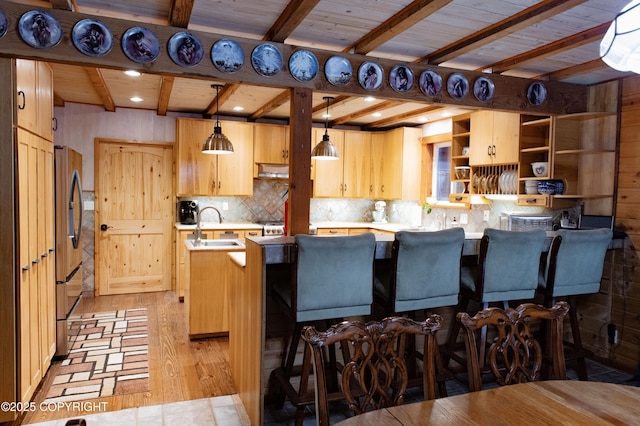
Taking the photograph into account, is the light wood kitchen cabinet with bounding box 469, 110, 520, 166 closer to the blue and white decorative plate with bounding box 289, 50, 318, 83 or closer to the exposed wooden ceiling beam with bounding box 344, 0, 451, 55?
the exposed wooden ceiling beam with bounding box 344, 0, 451, 55

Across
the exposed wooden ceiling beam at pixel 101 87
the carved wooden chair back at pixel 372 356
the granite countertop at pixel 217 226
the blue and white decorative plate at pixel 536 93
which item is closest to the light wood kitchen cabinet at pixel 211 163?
the granite countertop at pixel 217 226

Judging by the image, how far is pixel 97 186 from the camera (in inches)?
221

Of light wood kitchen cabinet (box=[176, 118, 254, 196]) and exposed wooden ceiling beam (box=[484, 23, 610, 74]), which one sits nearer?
exposed wooden ceiling beam (box=[484, 23, 610, 74])

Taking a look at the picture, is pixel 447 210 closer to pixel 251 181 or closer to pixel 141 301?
pixel 251 181

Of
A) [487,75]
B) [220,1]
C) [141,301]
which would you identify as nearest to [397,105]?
[487,75]

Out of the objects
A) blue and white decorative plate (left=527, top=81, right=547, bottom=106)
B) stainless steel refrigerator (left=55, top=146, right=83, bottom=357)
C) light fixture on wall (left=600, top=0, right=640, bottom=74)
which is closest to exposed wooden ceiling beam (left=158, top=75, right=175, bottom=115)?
stainless steel refrigerator (left=55, top=146, right=83, bottom=357)

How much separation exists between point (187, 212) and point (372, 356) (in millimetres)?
4804

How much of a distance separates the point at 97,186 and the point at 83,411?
3546 millimetres

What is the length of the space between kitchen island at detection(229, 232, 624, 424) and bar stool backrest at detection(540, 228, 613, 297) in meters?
0.53

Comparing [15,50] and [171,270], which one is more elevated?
[15,50]

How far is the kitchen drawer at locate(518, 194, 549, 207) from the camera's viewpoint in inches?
148

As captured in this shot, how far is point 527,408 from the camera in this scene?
1.35m

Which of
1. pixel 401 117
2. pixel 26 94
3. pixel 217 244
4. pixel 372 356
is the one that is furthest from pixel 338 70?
pixel 401 117

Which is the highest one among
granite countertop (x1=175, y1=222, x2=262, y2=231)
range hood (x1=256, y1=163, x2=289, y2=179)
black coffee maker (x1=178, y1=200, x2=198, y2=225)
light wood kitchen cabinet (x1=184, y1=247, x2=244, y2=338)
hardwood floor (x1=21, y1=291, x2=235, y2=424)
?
range hood (x1=256, y1=163, x2=289, y2=179)
